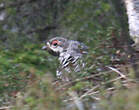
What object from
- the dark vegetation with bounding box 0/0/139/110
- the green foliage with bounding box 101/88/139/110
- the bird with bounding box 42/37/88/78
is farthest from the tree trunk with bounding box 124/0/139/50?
the green foliage with bounding box 101/88/139/110

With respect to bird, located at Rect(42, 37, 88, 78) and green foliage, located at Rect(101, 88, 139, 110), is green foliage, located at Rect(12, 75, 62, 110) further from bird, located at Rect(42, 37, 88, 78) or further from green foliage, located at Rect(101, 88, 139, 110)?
bird, located at Rect(42, 37, 88, 78)

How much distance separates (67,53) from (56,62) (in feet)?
0.75

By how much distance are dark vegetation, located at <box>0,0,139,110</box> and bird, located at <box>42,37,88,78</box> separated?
130 mm

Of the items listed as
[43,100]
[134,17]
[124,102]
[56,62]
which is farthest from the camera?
[56,62]

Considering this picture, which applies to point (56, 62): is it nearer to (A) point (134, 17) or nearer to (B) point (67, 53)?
(B) point (67, 53)

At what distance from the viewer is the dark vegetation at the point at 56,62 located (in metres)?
3.42

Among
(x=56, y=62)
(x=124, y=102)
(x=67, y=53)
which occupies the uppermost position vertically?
(x=67, y=53)

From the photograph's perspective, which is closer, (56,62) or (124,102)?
(124,102)

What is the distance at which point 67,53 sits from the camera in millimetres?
5691

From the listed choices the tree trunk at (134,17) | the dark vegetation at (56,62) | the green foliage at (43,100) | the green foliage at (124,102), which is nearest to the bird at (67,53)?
the dark vegetation at (56,62)

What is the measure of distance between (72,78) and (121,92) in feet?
3.49

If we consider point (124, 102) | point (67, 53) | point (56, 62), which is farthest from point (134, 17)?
point (124, 102)

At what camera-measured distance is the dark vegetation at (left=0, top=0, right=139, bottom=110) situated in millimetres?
3416

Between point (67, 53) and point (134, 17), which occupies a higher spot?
point (134, 17)
